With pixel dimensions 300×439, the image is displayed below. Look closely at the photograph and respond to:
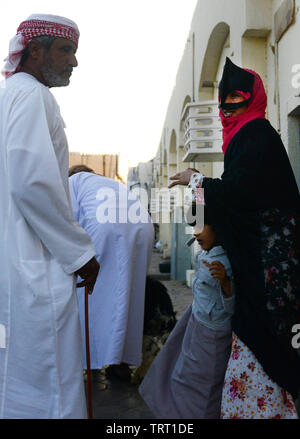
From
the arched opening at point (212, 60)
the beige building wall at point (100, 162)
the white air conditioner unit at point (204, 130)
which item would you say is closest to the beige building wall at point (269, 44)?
the arched opening at point (212, 60)

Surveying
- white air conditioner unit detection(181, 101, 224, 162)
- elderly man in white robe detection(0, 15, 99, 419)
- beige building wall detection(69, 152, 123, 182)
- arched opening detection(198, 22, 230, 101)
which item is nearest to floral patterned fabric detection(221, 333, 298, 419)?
elderly man in white robe detection(0, 15, 99, 419)

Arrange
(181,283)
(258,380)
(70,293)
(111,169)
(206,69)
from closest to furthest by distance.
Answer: (70,293) → (258,380) → (206,69) → (181,283) → (111,169)

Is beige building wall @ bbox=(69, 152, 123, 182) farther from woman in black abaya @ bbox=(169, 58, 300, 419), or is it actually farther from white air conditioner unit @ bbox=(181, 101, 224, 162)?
woman in black abaya @ bbox=(169, 58, 300, 419)

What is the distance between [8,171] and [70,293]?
21.1 inches

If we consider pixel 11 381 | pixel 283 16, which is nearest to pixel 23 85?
pixel 11 381

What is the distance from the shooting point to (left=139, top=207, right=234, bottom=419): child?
2221 mm

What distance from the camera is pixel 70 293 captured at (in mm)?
1820

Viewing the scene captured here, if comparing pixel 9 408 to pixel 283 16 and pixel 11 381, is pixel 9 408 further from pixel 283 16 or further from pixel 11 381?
pixel 283 16

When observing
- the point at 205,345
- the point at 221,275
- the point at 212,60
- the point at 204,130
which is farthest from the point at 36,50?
the point at 212,60

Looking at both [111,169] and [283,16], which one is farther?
[111,169]

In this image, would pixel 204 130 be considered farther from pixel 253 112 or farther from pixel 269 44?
pixel 253 112

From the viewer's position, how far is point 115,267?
3.48m

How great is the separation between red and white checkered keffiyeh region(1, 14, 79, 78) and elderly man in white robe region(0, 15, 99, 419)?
24 centimetres

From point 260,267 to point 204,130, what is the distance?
3.61m
